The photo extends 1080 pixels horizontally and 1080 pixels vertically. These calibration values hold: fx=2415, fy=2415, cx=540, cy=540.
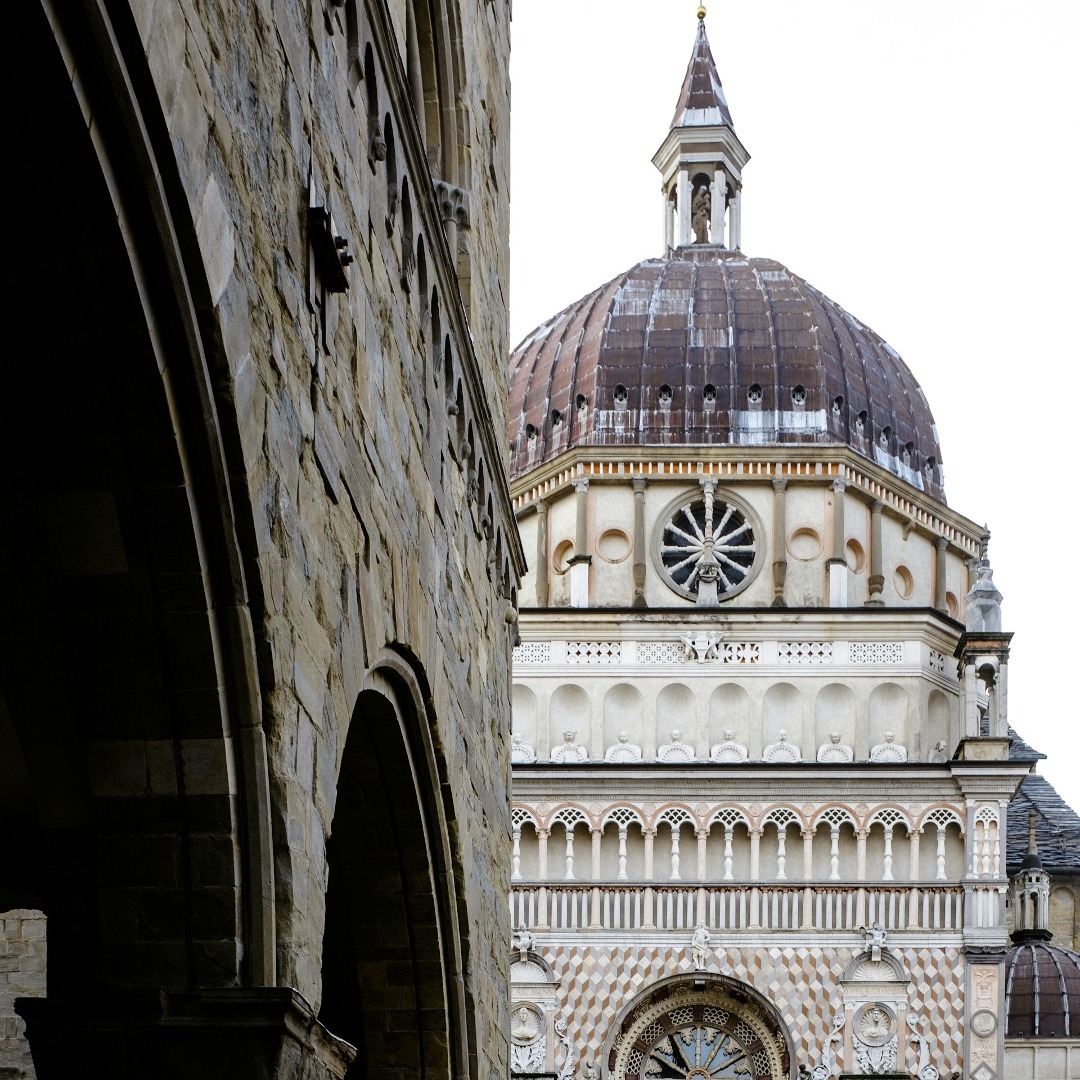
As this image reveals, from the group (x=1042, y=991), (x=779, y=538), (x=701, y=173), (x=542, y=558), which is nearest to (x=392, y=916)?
(x=779, y=538)

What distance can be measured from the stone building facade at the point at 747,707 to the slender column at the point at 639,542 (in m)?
0.05

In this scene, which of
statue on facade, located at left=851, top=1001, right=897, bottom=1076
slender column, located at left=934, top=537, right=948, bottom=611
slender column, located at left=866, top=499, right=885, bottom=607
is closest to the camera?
statue on facade, located at left=851, top=1001, right=897, bottom=1076

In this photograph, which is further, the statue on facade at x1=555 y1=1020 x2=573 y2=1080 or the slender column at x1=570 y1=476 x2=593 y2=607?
the slender column at x1=570 y1=476 x2=593 y2=607

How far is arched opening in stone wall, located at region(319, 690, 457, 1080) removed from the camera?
9.91 m

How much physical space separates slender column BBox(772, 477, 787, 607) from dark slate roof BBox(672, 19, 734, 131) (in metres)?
11.3

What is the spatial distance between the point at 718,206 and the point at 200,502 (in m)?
43.9

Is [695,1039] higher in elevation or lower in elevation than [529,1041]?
higher

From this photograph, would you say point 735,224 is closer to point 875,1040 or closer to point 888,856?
point 888,856

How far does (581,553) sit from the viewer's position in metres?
41.1

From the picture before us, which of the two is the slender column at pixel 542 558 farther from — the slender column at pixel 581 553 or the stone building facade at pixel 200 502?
the stone building facade at pixel 200 502

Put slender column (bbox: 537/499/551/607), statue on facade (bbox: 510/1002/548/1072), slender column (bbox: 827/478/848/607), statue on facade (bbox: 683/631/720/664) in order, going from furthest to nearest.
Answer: slender column (bbox: 537/499/551/607)
slender column (bbox: 827/478/848/607)
statue on facade (bbox: 683/631/720/664)
statue on facade (bbox: 510/1002/548/1072)

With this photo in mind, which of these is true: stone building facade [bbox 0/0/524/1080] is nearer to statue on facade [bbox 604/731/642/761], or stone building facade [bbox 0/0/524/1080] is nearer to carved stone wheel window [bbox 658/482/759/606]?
statue on facade [bbox 604/731/642/761]

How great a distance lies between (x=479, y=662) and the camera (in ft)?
40.7

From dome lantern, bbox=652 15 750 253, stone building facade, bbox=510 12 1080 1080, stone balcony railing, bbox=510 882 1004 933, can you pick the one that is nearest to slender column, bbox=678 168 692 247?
dome lantern, bbox=652 15 750 253
